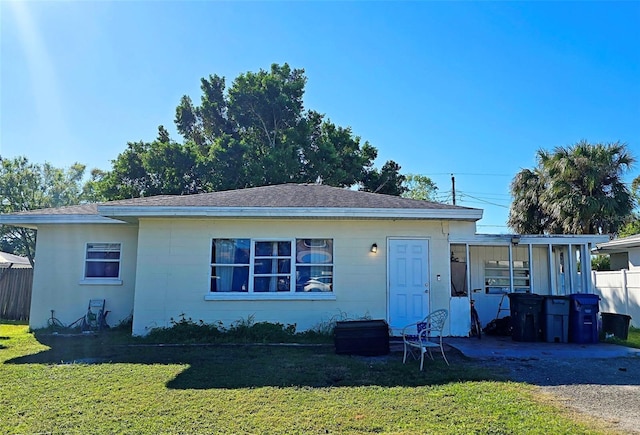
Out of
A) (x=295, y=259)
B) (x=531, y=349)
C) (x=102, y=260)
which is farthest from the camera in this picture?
(x=102, y=260)

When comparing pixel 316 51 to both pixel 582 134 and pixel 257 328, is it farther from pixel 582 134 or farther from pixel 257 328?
pixel 582 134

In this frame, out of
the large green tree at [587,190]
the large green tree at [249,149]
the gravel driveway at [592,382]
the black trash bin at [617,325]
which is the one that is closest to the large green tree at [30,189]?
the large green tree at [249,149]

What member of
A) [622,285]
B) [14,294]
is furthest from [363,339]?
[14,294]

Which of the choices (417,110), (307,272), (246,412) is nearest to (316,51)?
(417,110)

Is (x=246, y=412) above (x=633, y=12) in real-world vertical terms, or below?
below

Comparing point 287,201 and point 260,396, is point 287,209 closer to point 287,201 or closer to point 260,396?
point 287,201

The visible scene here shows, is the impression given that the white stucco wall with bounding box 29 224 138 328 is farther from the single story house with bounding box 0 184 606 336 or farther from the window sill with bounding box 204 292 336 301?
the window sill with bounding box 204 292 336 301

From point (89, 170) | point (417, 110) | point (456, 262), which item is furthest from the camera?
point (89, 170)

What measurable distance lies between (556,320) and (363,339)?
4547 millimetres

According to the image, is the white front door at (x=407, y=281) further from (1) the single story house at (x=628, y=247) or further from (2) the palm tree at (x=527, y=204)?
(2) the palm tree at (x=527, y=204)

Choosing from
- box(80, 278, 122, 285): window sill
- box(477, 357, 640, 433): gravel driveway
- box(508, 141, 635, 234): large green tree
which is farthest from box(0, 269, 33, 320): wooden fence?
box(508, 141, 635, 234): large green tree

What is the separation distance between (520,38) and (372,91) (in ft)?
15.5

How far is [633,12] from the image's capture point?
956 cm

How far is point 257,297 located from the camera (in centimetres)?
930
